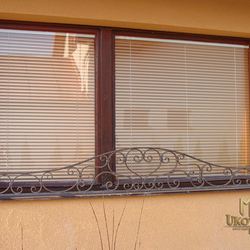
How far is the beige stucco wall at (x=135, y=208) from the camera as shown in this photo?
7.90 feet

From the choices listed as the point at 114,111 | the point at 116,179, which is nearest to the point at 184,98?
the point at 114,111

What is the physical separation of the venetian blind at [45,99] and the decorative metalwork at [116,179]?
0.11 meters

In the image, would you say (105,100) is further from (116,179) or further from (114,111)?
(116,179)

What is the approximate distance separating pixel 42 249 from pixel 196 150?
1.81 metres

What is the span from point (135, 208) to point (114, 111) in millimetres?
969

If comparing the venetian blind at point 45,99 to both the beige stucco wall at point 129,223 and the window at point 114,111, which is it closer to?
the window at point 114,111

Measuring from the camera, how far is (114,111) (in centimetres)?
270

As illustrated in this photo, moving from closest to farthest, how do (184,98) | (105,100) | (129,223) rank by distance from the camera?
(129,223) < (105,100) < (184,98)

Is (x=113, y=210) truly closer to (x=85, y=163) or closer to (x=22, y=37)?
(x=85, y=163)
